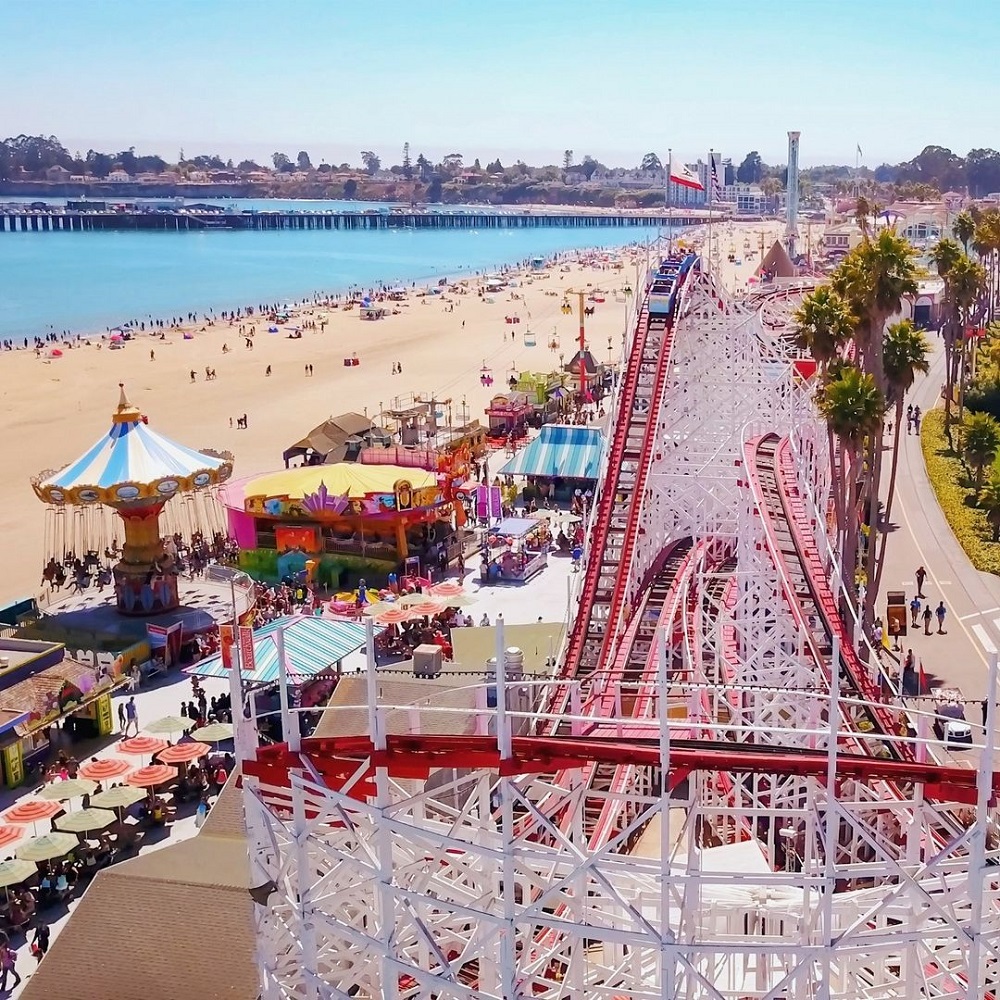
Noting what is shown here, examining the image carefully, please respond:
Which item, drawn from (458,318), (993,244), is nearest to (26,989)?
(993,244)

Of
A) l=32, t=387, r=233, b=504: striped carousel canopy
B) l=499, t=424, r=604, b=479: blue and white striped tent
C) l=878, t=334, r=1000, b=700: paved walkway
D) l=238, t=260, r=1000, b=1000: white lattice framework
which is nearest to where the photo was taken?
l=238, t=260, r=1000, b=1000: white lattice framework

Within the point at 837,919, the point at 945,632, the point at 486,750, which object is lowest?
the point at 945,632

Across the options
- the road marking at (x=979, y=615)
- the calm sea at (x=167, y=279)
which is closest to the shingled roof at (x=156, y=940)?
the road marking at (x=979, y=615)

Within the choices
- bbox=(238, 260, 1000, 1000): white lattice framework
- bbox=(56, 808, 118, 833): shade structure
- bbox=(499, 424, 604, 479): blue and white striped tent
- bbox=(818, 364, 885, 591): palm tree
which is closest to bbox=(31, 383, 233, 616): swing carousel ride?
bbox=(56, 808, 118, 833): shade structure

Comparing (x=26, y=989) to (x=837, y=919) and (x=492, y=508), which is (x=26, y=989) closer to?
(x=837, y=919)

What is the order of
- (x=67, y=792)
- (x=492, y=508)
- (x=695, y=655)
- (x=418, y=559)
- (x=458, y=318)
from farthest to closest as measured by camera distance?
(x=458, y=318) < (x=492, y=508) < (x=418, y=559) < (x=67, y=792) < (x=695, y=655)

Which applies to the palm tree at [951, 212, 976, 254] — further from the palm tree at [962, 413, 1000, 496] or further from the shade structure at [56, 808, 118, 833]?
the shade structure at [56, 808, 118, 833]

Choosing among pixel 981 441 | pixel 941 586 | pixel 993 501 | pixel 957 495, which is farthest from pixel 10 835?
pixel 981 441
